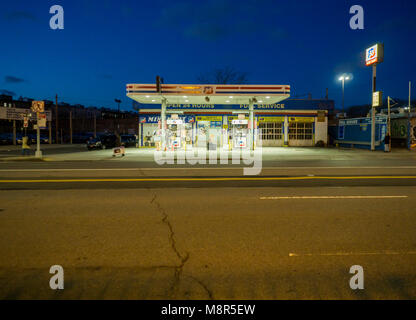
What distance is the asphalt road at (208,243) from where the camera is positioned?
129 inches

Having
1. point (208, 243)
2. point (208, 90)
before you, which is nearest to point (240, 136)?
point (208, 90)

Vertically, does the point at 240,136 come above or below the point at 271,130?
below

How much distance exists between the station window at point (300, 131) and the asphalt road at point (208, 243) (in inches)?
1127

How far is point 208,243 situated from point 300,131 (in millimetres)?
34114

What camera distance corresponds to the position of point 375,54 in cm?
2631

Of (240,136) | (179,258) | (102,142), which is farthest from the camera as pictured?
(240,136)

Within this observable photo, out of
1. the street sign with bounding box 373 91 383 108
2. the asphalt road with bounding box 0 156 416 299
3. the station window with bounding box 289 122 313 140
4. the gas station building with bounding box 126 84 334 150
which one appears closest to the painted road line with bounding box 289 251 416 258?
the asphalt road with bounding box 0 156 416 299

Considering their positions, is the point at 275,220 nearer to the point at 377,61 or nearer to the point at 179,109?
the point at 377,61

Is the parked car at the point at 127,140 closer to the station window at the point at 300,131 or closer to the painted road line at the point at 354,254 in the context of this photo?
the station window at the point at 300,131

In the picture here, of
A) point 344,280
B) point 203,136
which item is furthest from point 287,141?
point 344,280

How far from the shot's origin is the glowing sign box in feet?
85.6

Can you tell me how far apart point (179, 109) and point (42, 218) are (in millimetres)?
29849

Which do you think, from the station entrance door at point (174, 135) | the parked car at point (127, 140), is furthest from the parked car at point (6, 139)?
the station entrance door at point (174, 135)

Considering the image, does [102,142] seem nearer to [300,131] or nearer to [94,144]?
[94,144]
